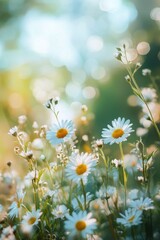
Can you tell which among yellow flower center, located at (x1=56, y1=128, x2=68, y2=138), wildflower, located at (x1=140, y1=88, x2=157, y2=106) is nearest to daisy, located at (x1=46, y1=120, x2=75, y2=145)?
yellow flower center, located at (x1=56, y1=128, x2=68, y2=138)

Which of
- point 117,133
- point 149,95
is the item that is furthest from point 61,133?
point 149,95

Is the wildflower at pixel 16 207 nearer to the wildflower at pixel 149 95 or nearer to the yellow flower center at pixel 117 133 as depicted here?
the yellow flower center at pixel 117 133

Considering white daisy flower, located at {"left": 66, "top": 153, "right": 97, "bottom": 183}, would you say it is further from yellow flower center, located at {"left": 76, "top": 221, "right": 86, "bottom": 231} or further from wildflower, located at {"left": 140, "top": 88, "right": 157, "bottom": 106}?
wildflower, located at {"left": 140, "top": 88, "right": 157, "bottom": 106}

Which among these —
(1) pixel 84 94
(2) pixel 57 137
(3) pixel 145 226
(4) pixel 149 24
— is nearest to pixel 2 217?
(2) pixel 57 137

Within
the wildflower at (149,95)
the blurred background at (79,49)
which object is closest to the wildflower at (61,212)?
the wildflower at (149,95)

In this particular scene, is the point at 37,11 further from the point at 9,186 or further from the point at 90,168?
the point at 90,168

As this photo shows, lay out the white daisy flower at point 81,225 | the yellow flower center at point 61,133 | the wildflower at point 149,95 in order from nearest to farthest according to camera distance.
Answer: the white daisy flower at point 81,225 < the yellow flower center at point 61,133 < the wildflower at point 149,95
